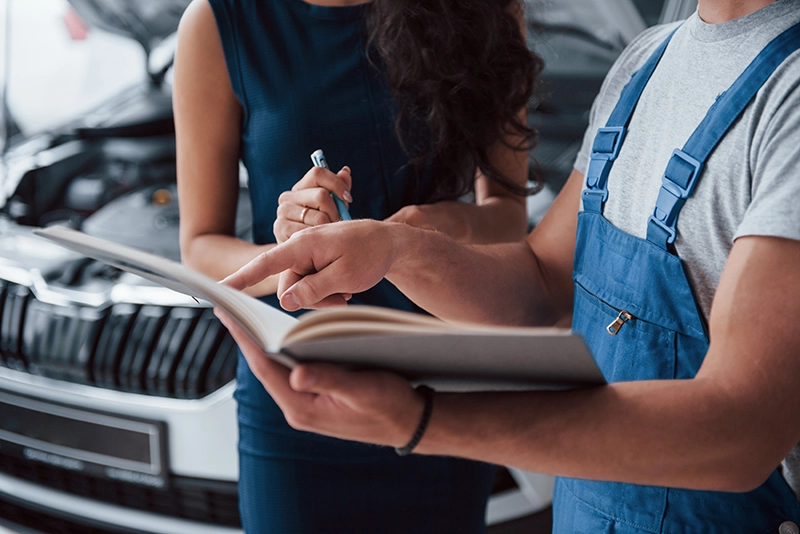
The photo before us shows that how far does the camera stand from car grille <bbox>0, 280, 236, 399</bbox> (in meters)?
1.56

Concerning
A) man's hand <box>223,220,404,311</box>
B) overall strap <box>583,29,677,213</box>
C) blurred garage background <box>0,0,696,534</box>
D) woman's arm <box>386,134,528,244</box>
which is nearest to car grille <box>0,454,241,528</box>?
blurred garage background <box>0,0,696,534</box>

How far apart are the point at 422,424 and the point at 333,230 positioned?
296 millimetres

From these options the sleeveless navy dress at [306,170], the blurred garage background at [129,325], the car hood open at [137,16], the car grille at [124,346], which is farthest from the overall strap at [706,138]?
the car hood open at [137,16]

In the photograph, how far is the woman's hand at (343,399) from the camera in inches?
18.6

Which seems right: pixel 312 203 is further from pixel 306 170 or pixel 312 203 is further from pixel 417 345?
pixel 417 345

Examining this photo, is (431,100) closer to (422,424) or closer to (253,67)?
(253,67)

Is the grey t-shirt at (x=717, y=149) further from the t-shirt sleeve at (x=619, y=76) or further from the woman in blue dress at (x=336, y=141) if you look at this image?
the woman in blue dress at (x=336, y=141)

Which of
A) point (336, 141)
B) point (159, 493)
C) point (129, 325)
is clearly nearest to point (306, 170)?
point (336, 141)

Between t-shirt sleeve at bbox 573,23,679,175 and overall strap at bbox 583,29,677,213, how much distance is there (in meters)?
0.04

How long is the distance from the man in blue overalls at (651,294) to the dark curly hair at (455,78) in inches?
8.6

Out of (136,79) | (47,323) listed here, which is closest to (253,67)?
(47,323)

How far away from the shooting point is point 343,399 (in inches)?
18.8

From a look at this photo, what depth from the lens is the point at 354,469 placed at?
111 centimetres

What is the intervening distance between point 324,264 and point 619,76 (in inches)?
18.6
